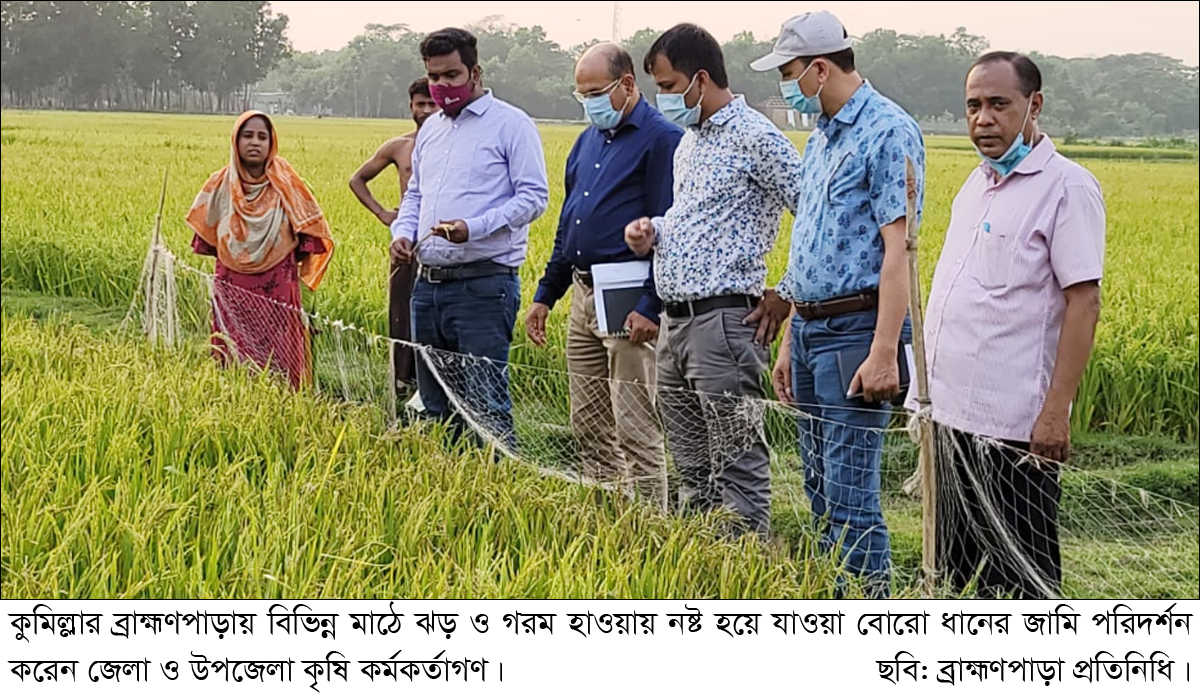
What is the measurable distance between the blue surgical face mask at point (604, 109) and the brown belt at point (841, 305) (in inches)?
36.8

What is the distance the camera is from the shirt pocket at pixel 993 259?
2621 millimetres

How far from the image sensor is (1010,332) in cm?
265

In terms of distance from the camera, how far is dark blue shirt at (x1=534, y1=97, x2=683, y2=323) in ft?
11.7

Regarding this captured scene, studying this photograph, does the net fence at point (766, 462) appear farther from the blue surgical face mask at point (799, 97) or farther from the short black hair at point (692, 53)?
the short black hair at point (692, 53)

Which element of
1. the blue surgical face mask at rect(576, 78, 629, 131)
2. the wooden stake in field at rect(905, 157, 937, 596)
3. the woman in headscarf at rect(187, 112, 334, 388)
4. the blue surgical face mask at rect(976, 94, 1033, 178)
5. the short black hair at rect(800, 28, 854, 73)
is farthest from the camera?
the woman in headscarf at rect(187, 112, 334, 388)

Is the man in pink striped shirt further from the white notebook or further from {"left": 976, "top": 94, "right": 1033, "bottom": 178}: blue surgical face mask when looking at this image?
the white notebook

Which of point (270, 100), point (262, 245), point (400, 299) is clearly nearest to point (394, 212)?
point (400, 299)

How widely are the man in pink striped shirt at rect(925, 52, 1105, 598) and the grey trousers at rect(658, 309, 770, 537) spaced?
0.52 m

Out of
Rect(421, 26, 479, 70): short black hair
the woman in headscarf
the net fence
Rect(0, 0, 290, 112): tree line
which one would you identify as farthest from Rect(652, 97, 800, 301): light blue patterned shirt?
Rect(0, 0, 290, 112): tree line

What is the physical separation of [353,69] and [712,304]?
3.96 metres

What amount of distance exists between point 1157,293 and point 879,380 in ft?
15.4
